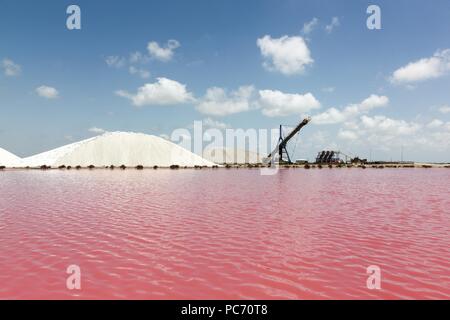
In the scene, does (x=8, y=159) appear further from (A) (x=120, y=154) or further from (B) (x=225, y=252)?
(B) (x=225, y=252)

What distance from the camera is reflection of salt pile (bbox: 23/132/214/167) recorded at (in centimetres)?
9931

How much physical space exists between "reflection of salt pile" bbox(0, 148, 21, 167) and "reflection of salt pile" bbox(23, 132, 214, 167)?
2755 mm

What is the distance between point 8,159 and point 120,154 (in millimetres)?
34440

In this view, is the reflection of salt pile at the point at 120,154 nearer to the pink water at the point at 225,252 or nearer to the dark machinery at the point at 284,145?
the dark machinery at the point at 284,145

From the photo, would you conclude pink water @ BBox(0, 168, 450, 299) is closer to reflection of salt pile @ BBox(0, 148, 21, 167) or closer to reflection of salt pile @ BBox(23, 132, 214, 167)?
reflection of salt pile @ BBox(23, 132, 214, 167)

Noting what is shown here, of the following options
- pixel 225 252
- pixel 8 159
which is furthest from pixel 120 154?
pixel 225 252

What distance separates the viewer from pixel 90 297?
254 inches

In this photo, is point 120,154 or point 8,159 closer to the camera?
point 8,159

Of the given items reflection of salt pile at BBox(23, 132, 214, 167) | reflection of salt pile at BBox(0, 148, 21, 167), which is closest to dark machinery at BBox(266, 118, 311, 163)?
reflection of salt pile at BBox(23, 132, 214, 167)

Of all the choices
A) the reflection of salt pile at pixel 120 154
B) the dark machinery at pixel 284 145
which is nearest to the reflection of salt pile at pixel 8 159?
the reflection of salt pile at pixel 120 154

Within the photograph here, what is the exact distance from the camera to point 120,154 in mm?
103562

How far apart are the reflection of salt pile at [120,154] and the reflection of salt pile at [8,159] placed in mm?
2755

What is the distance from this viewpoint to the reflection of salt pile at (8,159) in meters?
96.8
